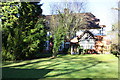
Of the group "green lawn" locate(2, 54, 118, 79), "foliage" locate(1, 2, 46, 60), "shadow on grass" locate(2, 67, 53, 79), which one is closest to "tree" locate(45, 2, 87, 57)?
"foliage" locate(1, 2, 46, 60)

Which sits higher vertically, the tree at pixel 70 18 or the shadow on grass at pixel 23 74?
the tree at pixel 70 18

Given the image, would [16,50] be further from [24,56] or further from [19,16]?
[19,16]

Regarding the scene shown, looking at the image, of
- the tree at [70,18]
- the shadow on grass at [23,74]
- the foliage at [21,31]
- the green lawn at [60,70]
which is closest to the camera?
the shadow on grass at [23,74]

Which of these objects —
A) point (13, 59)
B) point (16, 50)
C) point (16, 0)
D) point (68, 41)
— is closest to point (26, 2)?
point (16, 0)

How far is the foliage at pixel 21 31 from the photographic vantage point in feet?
40.7

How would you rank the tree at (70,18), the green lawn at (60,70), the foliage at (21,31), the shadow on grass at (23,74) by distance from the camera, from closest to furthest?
1. the shadow on grass at (23,74)
2. the green lawn at (60,70)
3. the foliage at (21,31)
4. the tree at (70,18)

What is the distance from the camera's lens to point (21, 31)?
13.2m

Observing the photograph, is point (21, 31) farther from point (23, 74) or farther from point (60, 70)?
point (60, 70)

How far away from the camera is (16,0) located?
1395cm

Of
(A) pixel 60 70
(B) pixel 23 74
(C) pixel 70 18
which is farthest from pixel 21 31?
(C) pixel 70 18

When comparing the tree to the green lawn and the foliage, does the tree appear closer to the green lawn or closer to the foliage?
the foliage

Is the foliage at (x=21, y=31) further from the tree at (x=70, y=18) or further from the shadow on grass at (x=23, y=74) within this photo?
the tree at (x=70, y=18)

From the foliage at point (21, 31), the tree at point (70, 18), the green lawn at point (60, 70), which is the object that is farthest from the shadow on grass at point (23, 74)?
the tree at point (70, 18)

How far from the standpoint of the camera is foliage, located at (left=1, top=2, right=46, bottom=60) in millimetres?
12414
